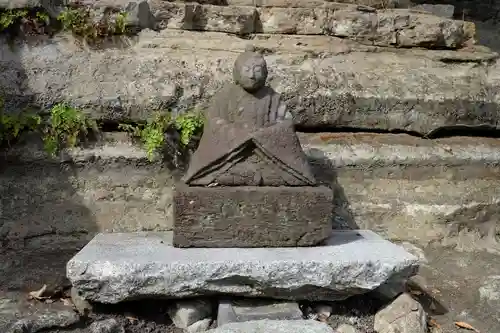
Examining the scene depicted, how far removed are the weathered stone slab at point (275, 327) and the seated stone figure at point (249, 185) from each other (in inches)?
24.2

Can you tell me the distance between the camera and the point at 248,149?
4.24 metres

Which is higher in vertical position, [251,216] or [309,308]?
[251,216]

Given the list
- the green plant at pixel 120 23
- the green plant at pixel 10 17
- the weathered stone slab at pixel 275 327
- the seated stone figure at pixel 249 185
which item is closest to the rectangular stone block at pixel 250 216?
the seated stone figure at pixel 249 185

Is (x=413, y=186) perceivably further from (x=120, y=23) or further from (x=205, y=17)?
(x=120, y=23)

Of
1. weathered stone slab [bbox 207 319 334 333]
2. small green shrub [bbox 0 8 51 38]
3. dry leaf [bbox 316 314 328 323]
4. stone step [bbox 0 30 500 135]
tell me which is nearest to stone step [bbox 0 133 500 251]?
stone step [bbox 0 30 500 135]

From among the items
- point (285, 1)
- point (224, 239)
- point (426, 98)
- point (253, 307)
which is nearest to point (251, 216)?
point (224, 239)

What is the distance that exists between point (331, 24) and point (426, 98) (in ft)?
3.65

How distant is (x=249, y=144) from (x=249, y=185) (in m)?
0.28

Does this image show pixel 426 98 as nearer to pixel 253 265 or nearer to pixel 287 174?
pixel 287 174

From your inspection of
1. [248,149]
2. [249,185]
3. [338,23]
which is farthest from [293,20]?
[249,185]

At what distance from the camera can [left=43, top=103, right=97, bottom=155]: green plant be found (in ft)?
15.8

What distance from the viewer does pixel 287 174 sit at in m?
4.28

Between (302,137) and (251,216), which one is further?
(302,137)

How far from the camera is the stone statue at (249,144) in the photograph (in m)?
4.21
